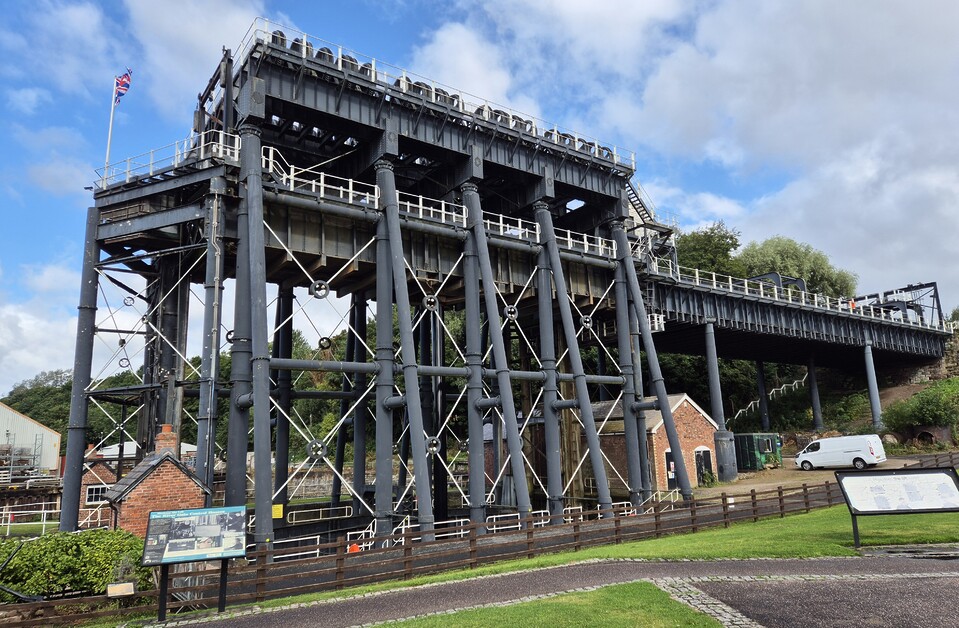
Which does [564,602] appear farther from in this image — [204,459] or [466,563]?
[204,459]

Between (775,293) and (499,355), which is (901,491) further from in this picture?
(775,293)

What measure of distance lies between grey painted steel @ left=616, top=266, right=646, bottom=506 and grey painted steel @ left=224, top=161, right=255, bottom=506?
16.6m

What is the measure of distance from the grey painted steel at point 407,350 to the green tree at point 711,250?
48.4 metres

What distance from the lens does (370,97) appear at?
24812 mm

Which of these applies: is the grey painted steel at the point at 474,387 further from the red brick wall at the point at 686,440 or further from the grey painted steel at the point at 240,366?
the red brick wall at the point at 686,440

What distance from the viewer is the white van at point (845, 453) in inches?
1366

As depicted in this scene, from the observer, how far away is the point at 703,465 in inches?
1447

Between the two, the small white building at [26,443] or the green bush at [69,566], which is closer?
the green bush at [69,566]

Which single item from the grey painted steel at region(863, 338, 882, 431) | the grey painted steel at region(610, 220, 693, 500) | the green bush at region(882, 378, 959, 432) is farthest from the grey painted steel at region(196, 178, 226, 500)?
the grey painted steel at region(863, 338, 882, 431)

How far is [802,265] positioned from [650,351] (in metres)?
55.9

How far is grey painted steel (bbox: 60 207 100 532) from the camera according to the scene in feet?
68.7

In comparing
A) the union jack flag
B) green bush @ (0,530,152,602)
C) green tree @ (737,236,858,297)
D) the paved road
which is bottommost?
the paved road

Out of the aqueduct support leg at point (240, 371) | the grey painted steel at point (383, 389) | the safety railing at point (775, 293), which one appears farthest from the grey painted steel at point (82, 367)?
the safety railing at point (775, 293)

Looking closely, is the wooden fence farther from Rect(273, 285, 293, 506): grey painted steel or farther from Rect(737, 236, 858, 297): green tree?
Rect(737, 236, 858, 297): green tree
